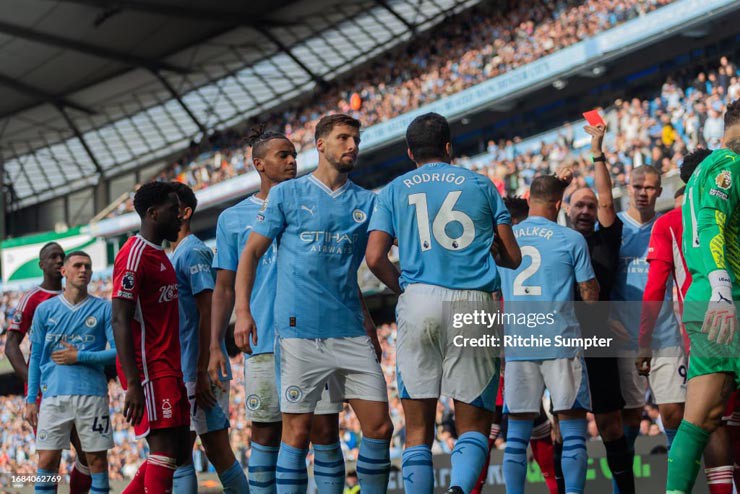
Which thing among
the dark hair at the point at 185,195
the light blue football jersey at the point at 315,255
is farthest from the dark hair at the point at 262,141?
the light blue football jersey at the point at 315,255

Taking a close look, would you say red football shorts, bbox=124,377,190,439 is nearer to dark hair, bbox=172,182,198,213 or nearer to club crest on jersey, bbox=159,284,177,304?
club crest on jersey, bbox=159,284,177,304

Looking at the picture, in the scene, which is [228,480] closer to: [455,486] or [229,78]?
[455,486]

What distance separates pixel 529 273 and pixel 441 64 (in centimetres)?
2478

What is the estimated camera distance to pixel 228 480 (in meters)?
6.62

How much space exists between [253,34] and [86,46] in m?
6.42

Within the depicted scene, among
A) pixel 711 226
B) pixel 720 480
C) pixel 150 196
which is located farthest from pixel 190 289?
pixel 720 480

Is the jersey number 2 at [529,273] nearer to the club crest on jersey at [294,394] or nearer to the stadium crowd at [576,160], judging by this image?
the club crest on jersey at [294,394]

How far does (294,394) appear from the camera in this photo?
18.1 feet

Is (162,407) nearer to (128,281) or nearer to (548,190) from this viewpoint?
(128,281)

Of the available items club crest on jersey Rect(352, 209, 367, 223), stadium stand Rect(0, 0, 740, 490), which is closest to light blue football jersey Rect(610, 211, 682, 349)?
club crest on jersey Rect(352, 209, 367, 223)

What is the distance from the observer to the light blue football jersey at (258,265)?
20.9ft

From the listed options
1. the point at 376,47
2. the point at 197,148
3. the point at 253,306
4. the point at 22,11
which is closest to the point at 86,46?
the point at 22,11

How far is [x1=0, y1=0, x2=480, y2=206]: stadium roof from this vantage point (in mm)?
35312

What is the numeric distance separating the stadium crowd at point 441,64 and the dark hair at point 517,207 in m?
16.2
